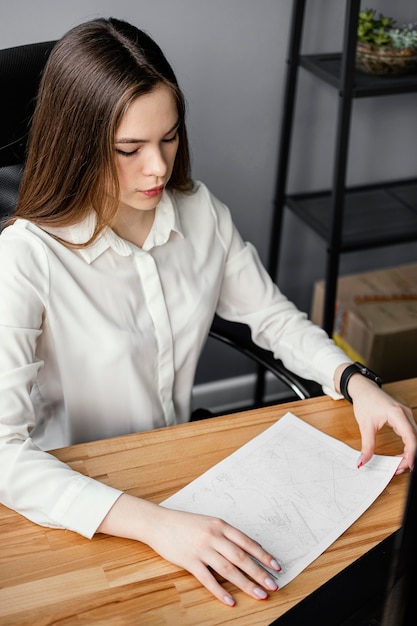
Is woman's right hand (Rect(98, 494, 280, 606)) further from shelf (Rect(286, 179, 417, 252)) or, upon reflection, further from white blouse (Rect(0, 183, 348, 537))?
shelf (Rect(286, 179, 417, 252))

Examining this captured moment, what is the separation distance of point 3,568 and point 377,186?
1.80m

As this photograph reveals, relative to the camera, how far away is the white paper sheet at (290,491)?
1.17m

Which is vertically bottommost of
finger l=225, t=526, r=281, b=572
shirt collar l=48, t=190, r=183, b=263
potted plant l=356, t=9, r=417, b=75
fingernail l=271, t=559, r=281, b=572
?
fingernail l=271, t=559, r=281, b=572

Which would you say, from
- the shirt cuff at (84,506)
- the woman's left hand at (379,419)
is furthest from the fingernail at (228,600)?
the woman's left hand at (379,419)

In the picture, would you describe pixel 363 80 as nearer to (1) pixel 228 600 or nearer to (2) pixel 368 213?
(2) pixel 368 213

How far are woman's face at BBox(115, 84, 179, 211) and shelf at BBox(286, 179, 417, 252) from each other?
98 cm

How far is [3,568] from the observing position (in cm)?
111

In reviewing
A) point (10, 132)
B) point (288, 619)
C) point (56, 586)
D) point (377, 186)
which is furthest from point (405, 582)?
point (377, 186)

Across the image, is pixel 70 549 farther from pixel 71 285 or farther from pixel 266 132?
pixel 266 132

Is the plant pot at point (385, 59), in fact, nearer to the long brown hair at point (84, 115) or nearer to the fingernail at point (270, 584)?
the long brown hair at point (84, 115)

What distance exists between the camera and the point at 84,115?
50.9 inches

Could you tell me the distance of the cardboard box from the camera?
2406 millimetres

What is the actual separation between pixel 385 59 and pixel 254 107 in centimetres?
37

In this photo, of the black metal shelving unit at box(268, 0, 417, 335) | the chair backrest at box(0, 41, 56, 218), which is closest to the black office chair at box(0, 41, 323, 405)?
the chair backrest at box(0, 41, 56, 218)
